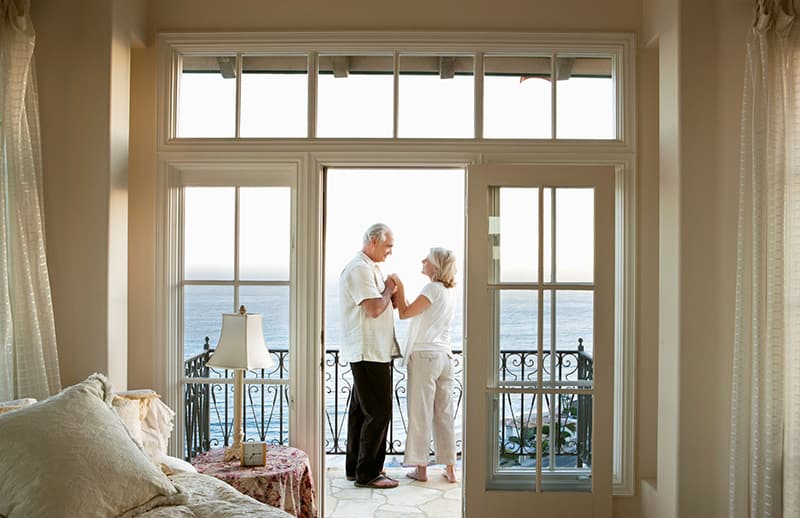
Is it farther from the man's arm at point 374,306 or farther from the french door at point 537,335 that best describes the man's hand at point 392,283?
the french door at point 537,335

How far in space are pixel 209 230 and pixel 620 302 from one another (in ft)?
7.85

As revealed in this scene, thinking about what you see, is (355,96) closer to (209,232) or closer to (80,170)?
(209,232)

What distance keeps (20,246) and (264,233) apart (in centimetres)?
127

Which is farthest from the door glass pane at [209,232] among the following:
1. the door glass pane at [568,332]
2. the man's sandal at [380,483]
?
the man's sandal at [380,483]

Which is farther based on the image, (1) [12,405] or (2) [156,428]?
(2) [156,428]

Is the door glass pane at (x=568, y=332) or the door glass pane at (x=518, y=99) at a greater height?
the door glass pane at (x=518, y=99)

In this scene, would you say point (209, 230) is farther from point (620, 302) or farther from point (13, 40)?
point (620, 302)

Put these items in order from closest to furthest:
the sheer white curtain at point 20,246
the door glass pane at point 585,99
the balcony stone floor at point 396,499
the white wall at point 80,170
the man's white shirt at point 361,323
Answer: the sheer white curtain at point 20,246
the white wall at point 80,170
the door glass pane at point 585,99
the balcony stone floor at point 396,499
the man's white shirt at point 361,323

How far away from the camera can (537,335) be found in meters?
4.05

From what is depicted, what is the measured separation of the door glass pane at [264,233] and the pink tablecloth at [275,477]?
103cm

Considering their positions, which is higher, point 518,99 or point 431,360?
point 518,99

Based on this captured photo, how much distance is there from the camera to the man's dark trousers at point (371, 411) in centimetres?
512

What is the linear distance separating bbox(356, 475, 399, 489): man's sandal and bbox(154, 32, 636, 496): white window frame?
1155 mm

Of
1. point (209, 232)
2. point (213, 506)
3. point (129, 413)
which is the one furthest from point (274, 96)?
point (213, 506)
